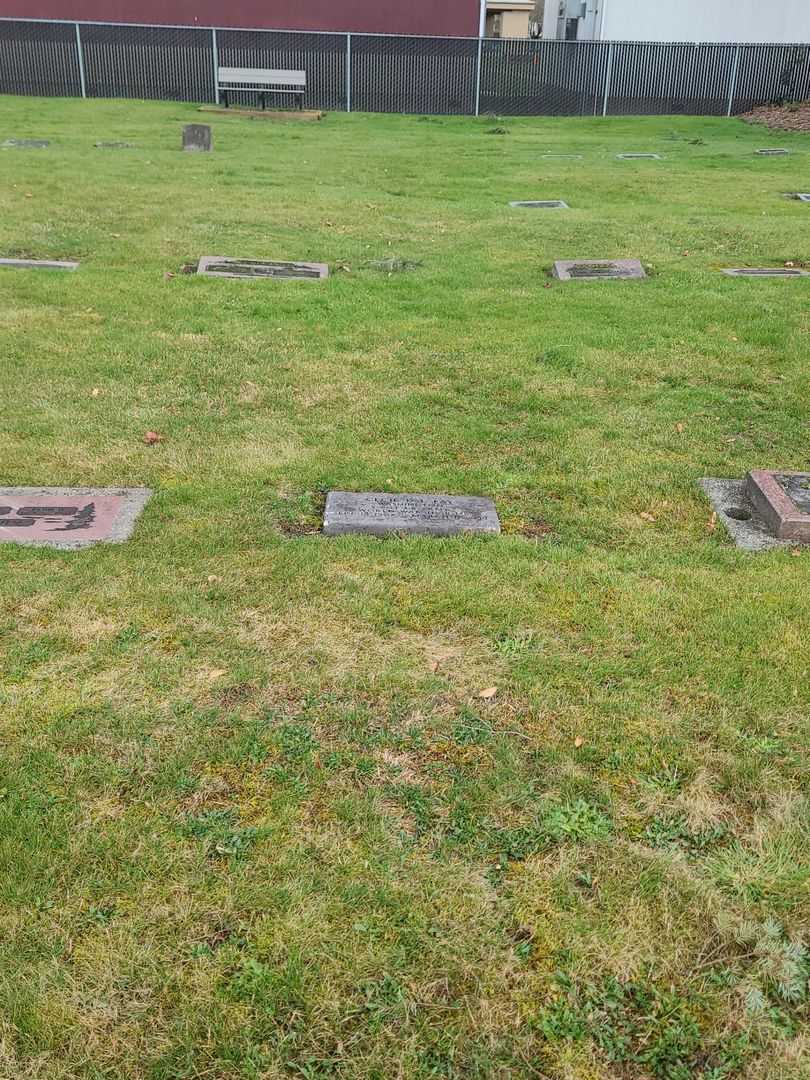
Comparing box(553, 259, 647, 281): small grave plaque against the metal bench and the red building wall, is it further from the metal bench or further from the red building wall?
the red building wall

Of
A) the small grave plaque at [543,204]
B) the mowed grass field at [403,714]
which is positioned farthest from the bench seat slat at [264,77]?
the mowed grass field at [403,714]

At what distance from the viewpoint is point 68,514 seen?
4617mm

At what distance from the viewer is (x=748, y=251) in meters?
10.1

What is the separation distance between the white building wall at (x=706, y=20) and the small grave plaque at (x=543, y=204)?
739 inches

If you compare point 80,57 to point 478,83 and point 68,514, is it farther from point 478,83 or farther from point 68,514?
point 68,514

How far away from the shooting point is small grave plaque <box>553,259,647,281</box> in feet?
30.1

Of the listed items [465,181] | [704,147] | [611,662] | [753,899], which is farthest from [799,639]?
[704,147]

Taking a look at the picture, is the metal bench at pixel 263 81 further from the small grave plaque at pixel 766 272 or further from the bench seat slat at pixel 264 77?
the small grave plaque at pixel 766 272

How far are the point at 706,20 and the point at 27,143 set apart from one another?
20.6 metres

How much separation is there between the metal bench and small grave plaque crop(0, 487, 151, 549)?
21791 millimetres

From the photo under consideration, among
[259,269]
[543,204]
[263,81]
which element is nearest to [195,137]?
[543,204]

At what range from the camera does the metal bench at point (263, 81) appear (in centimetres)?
2370

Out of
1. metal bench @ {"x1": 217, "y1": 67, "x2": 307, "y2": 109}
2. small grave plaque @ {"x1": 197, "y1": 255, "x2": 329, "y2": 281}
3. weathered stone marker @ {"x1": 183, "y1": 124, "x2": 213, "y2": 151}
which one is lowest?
small grave plaque @ {"x1": 197, "y1": 255, "x2": 329, "y2": 281}

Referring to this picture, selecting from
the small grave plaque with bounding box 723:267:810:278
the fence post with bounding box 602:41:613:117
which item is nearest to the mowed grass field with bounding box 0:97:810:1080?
the small grave plaque with bounding box 723:267:810:278
